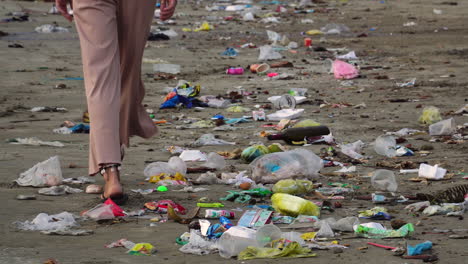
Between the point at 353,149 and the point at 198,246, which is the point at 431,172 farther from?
the point at 198,246

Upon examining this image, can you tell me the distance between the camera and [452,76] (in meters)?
8.86

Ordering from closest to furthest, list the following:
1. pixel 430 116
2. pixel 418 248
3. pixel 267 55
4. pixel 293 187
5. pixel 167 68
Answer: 1. pixel 418 248
2. pixel 293 187
3. pixel 430 116
4. pixel 167 68
5. pixel 267 55

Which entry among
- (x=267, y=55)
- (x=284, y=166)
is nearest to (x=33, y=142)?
(x=284, y=166)

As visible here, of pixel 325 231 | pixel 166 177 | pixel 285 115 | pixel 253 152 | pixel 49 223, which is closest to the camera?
pixel 325 231

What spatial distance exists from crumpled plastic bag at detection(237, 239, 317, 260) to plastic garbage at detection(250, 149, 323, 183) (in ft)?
4.72

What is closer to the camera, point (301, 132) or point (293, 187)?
point (293, 187)

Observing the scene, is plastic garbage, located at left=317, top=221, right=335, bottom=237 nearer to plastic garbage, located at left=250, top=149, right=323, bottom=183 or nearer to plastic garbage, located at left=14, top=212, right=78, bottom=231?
plastic garbage, located at left=14, top=212, right=78, bottom=231

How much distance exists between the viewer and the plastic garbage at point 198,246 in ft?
10.0

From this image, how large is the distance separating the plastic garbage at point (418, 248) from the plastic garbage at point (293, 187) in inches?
44.3

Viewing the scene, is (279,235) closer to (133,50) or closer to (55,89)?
(133,50)

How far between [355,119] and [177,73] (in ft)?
10.7

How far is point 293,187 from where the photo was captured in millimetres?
4113

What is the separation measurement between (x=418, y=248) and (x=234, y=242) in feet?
1.99

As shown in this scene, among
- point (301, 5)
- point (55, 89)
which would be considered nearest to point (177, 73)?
point (55, 89)
